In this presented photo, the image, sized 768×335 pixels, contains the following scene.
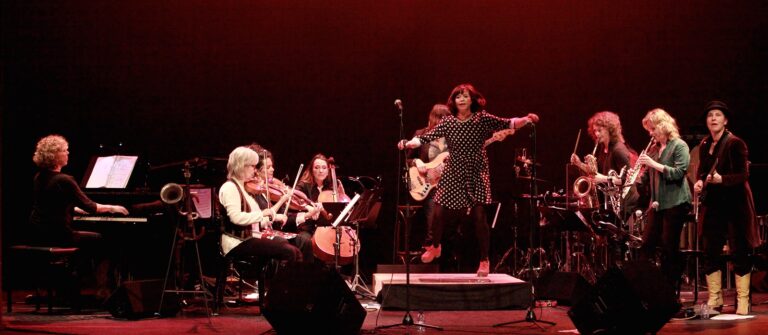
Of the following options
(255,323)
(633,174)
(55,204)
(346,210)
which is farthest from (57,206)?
(633,174)

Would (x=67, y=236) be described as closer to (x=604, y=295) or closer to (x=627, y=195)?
Answer: (x=604, y=295)

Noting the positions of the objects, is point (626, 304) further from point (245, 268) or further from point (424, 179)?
point (424, 179)

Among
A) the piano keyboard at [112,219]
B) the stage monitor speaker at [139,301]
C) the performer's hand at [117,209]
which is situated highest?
the performer's hand at [117,209]

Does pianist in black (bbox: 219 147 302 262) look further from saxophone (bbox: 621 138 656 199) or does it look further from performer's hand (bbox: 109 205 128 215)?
saxophone (bbox: 621 138 656 199)

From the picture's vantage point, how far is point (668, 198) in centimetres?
697

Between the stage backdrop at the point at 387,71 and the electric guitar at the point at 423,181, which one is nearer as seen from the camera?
the electric guitar at the point at 423,181

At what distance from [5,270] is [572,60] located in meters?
6.88

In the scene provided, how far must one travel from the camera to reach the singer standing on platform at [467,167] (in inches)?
272

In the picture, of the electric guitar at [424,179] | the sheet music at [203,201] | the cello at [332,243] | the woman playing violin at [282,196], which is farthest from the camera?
the electric guitar at [424,179]

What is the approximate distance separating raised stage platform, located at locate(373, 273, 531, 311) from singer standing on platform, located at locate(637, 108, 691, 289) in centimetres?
122

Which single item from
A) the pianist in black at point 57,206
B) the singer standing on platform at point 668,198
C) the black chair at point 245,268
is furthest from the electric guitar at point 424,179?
the pianist in black at point 57,206

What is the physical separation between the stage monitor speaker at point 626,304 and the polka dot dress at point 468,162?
1.65 meters

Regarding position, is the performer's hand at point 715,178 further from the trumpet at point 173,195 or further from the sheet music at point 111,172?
the sheet music at point 111,172

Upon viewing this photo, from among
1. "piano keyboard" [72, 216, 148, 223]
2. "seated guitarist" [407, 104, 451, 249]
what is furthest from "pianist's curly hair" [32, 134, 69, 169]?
"seated guitarist" [407, 104, 451, 249]
